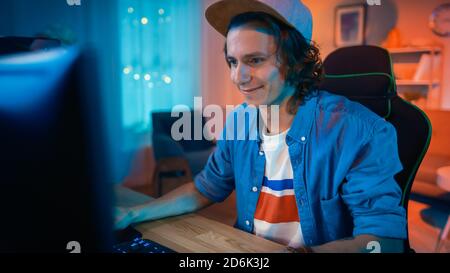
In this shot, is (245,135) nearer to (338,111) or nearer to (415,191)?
(338,111)

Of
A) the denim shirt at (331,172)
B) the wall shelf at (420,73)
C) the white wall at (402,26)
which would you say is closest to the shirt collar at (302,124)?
the denim shirt at (331,172)

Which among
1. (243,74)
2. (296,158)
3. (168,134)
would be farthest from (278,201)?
(168,134)

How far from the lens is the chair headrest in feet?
3.31

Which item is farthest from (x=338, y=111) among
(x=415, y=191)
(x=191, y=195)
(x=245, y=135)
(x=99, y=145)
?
(x=415, y=191)

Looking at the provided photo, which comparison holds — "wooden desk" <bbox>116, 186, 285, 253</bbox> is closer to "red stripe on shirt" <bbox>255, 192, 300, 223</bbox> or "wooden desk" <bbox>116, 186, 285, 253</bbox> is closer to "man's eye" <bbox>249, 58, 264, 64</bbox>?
"red stripe on shirt" <bbox>255, 192, 300, 223</bbox>

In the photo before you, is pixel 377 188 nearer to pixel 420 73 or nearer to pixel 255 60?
pixel 255 60

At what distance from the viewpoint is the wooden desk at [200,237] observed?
78 centimetres

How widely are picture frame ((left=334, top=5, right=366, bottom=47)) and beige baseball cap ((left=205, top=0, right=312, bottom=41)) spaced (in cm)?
184

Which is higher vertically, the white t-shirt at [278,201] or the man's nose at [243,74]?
the man's nose at [243,74]

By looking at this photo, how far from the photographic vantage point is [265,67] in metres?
0.97

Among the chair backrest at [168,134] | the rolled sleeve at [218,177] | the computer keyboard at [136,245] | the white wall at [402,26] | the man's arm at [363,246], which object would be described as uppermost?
the white wall at [402,26]

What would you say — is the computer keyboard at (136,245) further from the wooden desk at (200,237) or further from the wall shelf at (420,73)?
the wall shelf at (420,73)

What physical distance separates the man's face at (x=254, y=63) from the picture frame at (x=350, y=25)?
6.18 feet

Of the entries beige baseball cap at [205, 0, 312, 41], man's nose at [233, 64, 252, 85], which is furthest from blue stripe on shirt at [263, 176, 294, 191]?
beige baseball cap at [205, 0, 312, 41]
